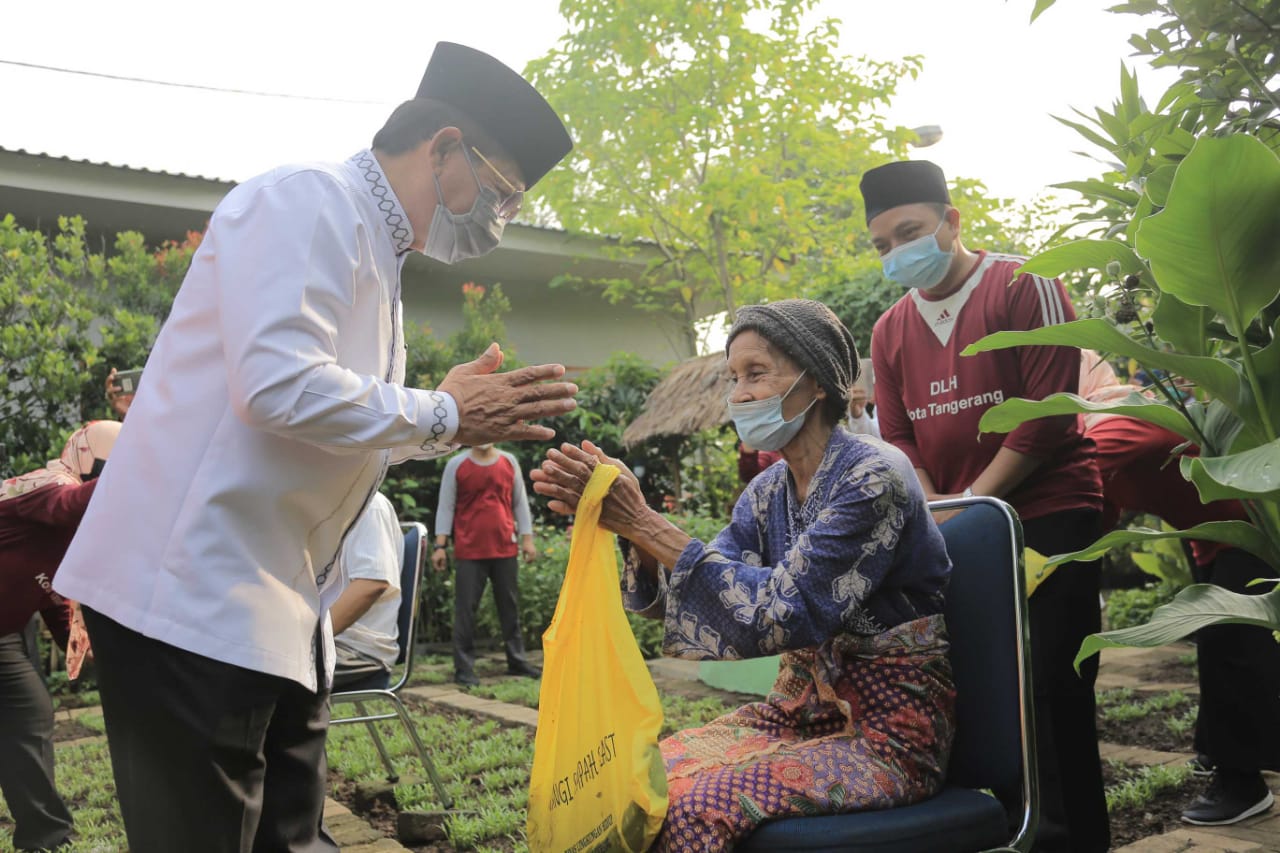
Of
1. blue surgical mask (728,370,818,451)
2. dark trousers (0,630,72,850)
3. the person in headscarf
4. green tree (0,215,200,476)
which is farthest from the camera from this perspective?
green tree (0,215,200,476)

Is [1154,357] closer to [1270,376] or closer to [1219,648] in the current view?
[1270,376]

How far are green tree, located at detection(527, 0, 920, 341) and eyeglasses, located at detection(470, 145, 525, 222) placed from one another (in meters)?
9.88

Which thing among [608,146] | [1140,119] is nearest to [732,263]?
[608,146]

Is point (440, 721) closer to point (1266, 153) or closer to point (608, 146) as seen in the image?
point (1266, 153)

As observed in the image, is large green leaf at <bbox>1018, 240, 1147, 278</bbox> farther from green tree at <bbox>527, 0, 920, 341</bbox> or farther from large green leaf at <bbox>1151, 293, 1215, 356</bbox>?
green tree at <bbox>527, 0, 920, 341</bbox>

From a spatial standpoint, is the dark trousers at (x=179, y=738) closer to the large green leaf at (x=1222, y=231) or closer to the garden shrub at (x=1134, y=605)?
the large green leaf at (x=1222, y=231)

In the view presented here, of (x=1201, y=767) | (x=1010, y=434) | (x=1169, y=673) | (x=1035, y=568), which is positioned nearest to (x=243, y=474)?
(x=1035, y=568)

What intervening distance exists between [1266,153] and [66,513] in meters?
3.82

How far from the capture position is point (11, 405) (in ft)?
26.9

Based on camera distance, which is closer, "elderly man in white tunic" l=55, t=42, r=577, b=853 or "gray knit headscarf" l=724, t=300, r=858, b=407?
"elderly man in white tunic" l=55, t=42, r=577, b=853

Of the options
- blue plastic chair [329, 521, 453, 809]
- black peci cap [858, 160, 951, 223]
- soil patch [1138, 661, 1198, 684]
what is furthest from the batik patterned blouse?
soil patch [1138, 661, 1198, 684]

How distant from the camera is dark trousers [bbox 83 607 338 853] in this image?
5.70ft

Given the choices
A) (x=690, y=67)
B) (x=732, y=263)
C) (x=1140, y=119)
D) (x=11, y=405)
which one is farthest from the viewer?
(x=732, y=263)

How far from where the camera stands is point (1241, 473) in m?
1.74
